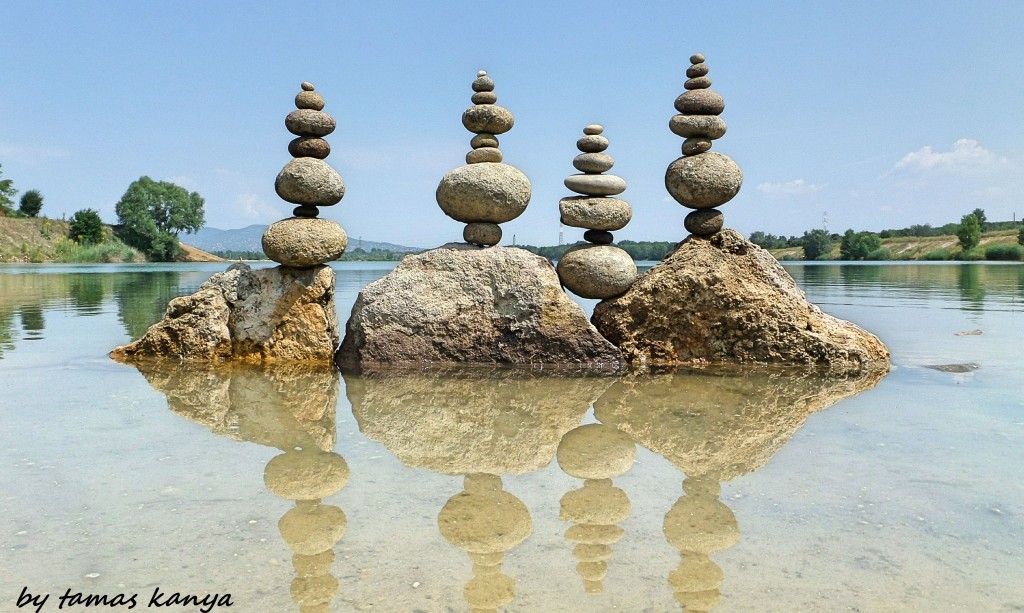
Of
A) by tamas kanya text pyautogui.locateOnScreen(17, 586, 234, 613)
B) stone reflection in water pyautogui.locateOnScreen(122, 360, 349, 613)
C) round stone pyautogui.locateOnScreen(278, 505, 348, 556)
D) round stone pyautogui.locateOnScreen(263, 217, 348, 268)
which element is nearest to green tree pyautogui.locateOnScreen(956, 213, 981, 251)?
round stone pyautogui.locateOnScreen(263, 217, 348, 268)

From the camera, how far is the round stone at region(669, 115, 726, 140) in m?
11.2

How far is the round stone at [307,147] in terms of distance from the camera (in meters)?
11.2

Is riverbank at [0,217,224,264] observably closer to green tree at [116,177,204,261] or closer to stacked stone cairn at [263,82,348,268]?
green tree at [116,177,204,261]

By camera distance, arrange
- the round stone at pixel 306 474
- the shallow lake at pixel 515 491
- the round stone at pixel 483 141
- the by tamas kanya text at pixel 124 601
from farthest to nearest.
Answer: the round stone at pixel 483 141 → the round stone at pixel 306 474 → the shallow lake at pixel 515 491 → the by tamas kanya text at pixel 124 601

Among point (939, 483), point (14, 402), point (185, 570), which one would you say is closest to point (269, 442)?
point (185, 570)

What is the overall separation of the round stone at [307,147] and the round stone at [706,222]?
20.9 ft

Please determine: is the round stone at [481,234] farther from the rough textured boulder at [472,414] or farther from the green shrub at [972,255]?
the green shrub at [972,255]

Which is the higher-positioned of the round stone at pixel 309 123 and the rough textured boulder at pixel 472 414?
the round stone at pixel 309 123

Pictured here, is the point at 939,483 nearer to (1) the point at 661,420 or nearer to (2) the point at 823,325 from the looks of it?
(1) the point at 661,420

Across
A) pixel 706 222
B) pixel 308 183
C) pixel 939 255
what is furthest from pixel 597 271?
pixel 939 255

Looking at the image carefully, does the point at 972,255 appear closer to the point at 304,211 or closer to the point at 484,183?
the point at 484,183

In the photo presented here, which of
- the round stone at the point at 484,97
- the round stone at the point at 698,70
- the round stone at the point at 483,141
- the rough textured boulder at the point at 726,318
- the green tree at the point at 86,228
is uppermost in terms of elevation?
the green tree at the point at 86,228

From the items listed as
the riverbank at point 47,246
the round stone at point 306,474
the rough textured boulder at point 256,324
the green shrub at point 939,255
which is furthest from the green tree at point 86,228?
the green shrub at point 939,255

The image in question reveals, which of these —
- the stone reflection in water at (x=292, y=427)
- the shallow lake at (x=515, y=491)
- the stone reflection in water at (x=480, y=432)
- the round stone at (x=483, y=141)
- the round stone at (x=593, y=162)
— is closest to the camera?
the shallow lake at (x=515, y=491)
